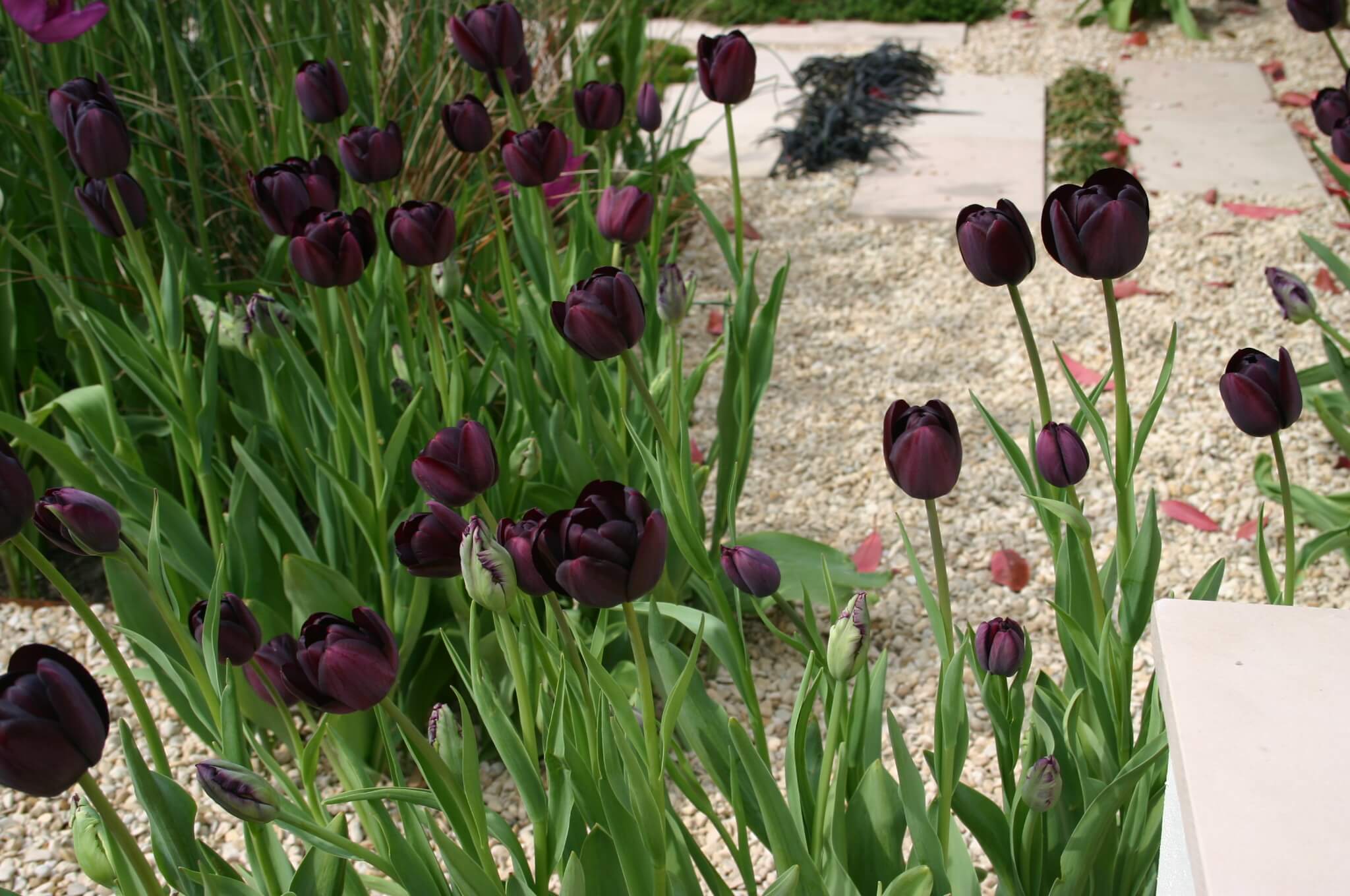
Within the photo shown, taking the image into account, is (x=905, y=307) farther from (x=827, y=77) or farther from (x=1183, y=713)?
(x=1183, y=713)

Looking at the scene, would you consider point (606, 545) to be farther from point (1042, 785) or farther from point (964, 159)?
point (964, 159)

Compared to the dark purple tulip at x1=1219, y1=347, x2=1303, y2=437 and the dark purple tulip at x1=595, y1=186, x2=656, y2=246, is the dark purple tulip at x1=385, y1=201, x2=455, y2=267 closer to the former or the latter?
the dark purple tulip at x1=595, y1=186, x2=656, y2=246

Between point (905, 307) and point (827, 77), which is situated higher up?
point (827, 77)

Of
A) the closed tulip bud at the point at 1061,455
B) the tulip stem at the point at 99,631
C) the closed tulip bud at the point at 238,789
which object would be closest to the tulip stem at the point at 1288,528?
the closed tulip bud at the point at 1061,455

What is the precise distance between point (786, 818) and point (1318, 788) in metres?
0.47

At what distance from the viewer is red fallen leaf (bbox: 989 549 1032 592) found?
2.23m

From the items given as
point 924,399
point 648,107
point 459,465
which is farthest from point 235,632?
point 924,399

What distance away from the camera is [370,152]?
1.64 m

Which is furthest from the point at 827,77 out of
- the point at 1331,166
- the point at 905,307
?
the point at 1331,166

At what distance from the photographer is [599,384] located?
2086mm

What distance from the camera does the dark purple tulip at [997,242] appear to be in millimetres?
1075

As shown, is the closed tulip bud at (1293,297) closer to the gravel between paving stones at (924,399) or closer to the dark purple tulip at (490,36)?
the gravel between paving stones at (924,399)

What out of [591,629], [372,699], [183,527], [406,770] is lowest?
[406,770]

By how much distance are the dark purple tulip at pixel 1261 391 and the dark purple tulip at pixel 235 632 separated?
0.92 meters
